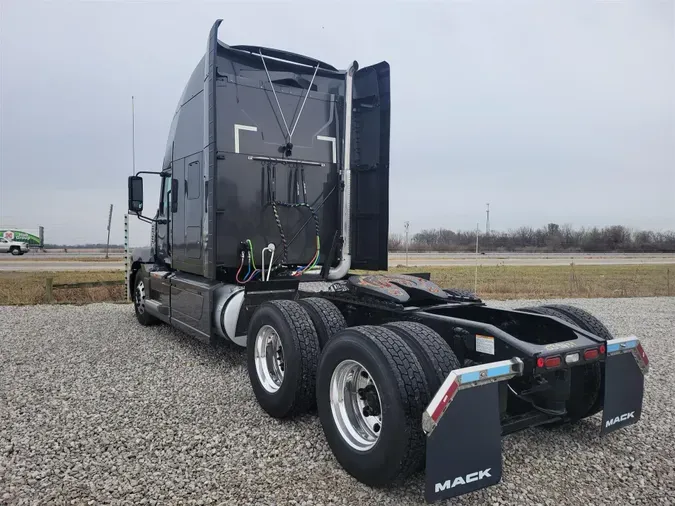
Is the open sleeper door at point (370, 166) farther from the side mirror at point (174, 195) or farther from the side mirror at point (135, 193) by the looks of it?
the side mirror at point (135, 193)

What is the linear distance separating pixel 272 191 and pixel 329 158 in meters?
0.88

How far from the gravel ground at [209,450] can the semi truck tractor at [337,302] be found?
0.26 m

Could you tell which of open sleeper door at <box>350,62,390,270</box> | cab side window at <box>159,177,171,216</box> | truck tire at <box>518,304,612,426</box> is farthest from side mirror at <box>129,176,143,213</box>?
truck tire at <box>518,304,612,426</box>

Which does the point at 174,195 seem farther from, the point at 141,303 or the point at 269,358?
the point at 269,358

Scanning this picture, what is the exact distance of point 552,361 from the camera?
9.39ft

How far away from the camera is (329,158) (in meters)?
6.27

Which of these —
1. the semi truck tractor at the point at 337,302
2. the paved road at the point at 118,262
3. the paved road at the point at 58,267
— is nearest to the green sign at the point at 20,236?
the paved road at the point at 118,262

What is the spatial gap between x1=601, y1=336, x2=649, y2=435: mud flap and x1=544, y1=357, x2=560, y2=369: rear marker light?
0.51 m

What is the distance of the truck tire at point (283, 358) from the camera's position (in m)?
3.77

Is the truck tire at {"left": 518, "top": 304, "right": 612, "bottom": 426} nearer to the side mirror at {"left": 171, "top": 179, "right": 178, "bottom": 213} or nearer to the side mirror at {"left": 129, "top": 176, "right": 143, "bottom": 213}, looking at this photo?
the side mirror at {"left": 171, "top": 179, "right": 178, "bottom": 213}

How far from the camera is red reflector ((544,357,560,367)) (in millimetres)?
2838

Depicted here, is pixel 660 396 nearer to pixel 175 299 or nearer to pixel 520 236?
pixel 175 299

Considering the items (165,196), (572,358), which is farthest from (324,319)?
(165,196)

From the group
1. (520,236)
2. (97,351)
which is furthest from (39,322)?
(520,236)
